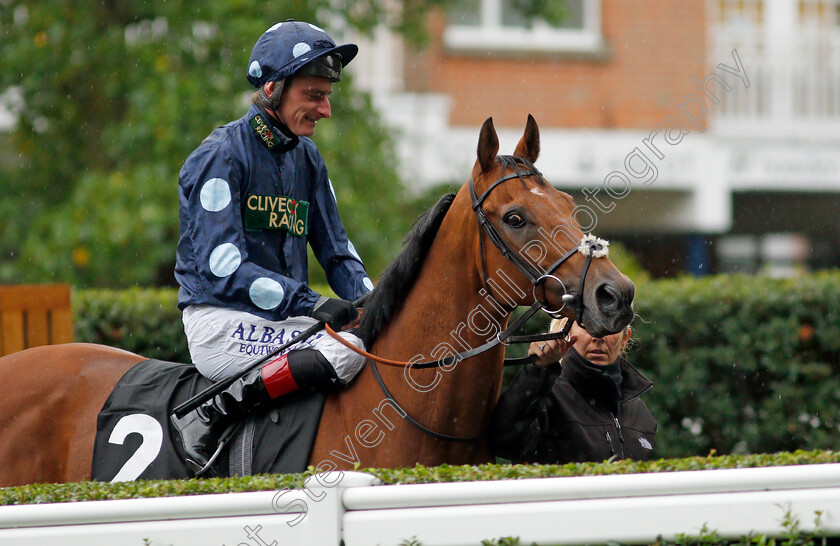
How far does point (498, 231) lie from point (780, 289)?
3648 mm

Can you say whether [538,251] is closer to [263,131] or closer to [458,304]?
[458,304]

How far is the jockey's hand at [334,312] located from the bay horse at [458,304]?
0.07m

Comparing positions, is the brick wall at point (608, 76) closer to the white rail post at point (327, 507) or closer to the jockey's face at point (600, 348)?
the jockey's face at point (600, 348)

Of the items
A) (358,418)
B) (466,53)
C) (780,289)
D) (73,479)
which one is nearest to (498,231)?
(358,418)

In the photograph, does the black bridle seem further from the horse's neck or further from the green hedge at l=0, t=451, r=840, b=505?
the green hedge at l=0, t=451, r=840, b=505

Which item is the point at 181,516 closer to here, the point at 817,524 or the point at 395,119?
the point at 817,524

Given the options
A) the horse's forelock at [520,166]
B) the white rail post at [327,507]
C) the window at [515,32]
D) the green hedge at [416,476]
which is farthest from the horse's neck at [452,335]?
the window at [515,32]

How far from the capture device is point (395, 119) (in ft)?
36.4

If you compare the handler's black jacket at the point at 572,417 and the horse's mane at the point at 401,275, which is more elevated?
the horse's mane at the point at 401,275

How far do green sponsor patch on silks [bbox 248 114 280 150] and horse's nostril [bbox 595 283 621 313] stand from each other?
4.45 ft

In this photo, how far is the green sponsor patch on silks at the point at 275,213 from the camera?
11.0 ft

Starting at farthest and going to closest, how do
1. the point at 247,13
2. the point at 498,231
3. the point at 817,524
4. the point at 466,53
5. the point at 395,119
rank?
the point at 466,53
the point at 395,119
the point at 247,13
the point at 498,231
the point at 817,524

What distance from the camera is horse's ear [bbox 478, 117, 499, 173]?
122 inches

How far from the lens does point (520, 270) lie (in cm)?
297
